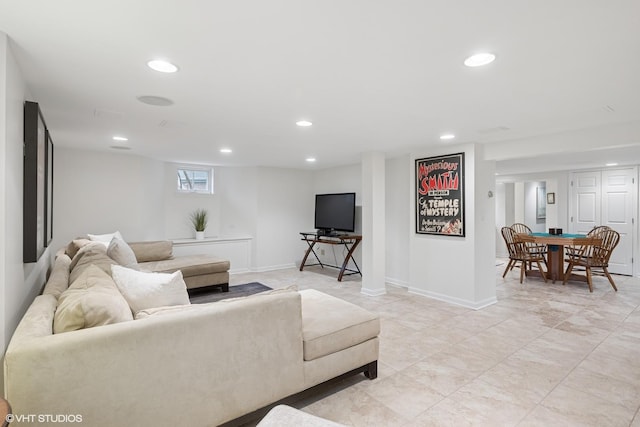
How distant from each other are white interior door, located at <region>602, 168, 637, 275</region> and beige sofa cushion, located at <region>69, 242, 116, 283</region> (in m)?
8.44

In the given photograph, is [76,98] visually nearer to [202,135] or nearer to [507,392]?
[202,135]

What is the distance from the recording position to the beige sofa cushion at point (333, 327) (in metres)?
2.16

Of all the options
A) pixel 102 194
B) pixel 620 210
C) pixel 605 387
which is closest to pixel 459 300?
pixel 605 387

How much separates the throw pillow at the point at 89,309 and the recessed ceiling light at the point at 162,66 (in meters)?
1.32

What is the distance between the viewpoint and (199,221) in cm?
638

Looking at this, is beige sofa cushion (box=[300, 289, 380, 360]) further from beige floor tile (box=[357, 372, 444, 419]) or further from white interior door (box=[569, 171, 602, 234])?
white interior door (box=[569, 171, 602, 234])

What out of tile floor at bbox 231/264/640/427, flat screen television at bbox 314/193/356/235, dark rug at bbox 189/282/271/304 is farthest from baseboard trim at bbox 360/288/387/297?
dark rug at bbox 189/282/271/304

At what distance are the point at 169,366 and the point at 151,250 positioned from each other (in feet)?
12.8

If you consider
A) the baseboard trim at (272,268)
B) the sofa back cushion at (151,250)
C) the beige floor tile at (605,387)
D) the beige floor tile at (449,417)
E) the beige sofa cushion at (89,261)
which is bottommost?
the beige floor tile at (449,417)

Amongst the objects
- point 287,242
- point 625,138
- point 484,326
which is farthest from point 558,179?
point 287,242

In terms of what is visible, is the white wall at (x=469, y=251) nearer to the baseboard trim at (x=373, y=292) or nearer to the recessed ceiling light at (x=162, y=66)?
the baseboard trim at (x=373, y=292)

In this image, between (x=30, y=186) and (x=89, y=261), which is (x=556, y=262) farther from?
(x=30, y=186)

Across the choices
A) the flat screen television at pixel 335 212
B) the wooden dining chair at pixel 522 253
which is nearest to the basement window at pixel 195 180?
the flat screen television at pixel 335 212

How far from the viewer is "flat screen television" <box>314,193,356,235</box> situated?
6.07 metres
